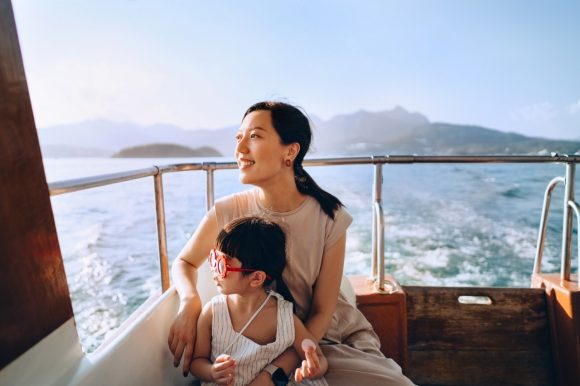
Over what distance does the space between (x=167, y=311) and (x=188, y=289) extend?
9 cm

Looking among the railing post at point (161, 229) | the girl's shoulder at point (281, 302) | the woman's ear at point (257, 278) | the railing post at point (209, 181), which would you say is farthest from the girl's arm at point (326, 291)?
the railing post at point (209, 181)

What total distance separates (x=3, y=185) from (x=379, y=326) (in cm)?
155

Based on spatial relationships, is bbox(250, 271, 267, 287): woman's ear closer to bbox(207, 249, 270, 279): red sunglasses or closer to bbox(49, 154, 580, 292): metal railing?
bbox(207, 249, 270, 279): red sunglasses

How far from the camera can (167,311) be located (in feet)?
3.82

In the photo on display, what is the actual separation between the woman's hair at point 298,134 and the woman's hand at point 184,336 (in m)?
0.53

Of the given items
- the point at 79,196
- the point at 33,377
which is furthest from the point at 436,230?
the point at 79,196

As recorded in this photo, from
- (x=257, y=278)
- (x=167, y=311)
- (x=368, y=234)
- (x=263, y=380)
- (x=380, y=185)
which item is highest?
(x=380, y=185)

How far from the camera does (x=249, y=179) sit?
1201 millimetres

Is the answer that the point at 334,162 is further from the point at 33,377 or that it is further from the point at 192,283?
the point at 33,377

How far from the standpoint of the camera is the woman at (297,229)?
3.87ft

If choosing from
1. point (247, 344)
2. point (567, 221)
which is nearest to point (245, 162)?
point (247, 344)

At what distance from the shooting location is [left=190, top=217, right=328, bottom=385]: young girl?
40.0 inches

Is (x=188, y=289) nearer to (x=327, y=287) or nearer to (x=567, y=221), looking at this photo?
(x=327, y=287)

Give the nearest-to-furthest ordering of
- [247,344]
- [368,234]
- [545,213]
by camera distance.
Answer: [247,344] < [545,213] < [368,234]
